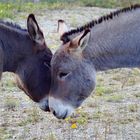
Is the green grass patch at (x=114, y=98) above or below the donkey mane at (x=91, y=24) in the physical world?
below

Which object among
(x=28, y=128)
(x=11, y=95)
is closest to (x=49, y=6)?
(x=11, y=95)

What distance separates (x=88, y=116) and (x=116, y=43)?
1.59 metres

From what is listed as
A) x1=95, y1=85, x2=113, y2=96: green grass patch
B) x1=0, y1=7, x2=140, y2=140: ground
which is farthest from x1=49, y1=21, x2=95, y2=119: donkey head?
x1=95, y1=85, x2=113, y2=96: green grass patch

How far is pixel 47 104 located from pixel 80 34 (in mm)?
1106

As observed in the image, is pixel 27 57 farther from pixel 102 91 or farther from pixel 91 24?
pixel 102 91

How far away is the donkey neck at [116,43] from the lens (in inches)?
302

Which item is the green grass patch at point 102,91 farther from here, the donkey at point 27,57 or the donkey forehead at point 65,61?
the donkey forehead at point 65,61

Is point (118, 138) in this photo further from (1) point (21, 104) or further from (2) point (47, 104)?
(1) point (21, 104)

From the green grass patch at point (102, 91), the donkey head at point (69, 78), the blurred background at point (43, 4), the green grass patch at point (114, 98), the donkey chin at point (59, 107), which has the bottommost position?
the blurred background at point (43, 4)

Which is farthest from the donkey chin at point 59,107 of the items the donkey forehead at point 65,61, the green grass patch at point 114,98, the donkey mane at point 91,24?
the green grass patch at point 114,98

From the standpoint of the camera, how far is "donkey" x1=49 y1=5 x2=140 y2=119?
752cm

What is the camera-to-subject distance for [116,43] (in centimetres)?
773

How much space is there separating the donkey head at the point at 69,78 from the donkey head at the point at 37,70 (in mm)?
456

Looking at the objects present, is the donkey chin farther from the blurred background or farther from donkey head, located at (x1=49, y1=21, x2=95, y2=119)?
the blurred background
